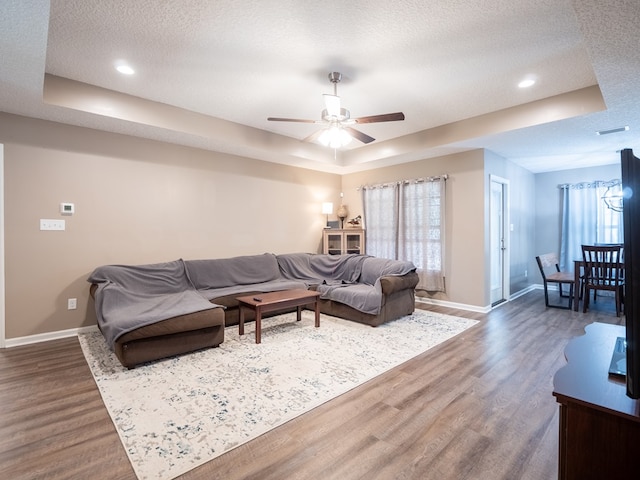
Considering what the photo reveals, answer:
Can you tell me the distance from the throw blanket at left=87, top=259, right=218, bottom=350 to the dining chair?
540cm

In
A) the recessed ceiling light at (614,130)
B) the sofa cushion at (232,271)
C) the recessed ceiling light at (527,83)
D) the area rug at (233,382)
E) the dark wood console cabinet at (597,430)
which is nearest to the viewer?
the dark wood console cabinet at (597,430)

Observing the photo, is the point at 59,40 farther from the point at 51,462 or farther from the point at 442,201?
the point at 442,201

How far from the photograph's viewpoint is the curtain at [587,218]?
582 cm

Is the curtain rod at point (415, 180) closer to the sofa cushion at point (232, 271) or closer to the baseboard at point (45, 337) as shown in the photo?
the sofa cushion at point (232, 271)

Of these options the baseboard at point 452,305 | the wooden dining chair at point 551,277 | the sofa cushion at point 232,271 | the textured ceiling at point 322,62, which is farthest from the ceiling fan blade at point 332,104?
the wooden dining chair at point 551,277

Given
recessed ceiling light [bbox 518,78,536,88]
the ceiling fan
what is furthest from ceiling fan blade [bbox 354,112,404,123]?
recessed ceiling light [bbox 518,78,536,88]

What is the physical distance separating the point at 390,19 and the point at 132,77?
2618 millimetres

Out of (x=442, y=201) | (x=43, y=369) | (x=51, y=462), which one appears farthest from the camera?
(x=442, y=201)

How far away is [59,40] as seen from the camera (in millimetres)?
2566

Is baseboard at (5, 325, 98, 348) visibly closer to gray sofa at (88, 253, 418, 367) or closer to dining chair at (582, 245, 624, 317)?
gray sofa at (88, 253, 418, 367)

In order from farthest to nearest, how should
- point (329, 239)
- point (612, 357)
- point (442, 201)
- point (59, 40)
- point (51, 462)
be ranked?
point (329, 239), point (442, 201), point (59, 40), point (51, 462), point (612, 357)

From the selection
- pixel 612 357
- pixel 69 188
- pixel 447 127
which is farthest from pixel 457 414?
pixel 69 188

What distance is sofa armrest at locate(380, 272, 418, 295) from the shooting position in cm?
396

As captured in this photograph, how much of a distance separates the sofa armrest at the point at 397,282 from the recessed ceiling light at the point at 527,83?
Answer: 259cm
